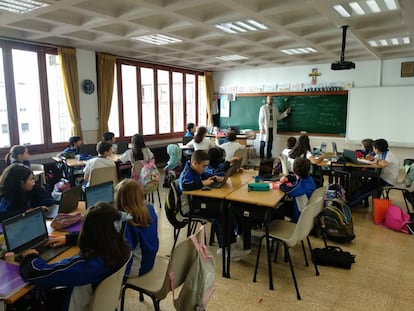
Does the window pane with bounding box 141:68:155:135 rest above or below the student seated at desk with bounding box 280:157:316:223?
above

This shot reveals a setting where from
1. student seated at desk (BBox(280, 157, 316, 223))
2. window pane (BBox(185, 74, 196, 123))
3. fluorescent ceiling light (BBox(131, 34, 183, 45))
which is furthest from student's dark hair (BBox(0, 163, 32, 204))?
window pane (BBox(185, 74, 196, 123))

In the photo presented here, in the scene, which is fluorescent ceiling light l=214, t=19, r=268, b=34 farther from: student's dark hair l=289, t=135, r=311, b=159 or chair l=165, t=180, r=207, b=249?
chair l=165, t=180, r=207, b=249

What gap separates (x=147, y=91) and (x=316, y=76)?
462 cm

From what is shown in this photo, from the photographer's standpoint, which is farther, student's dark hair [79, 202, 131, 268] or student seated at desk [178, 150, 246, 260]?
student seated at desk [178, 150, 246, 260]

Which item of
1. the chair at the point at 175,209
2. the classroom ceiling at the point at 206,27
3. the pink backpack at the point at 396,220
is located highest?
the classroom ceiling at the point at 206,27

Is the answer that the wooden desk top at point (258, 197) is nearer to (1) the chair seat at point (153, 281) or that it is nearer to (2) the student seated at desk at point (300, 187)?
(2) the student seated at desk at point (300, 187)

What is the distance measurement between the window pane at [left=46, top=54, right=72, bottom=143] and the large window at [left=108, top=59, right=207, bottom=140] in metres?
1.12

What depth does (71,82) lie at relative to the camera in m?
6.21

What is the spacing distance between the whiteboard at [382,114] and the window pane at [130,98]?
18.2ft

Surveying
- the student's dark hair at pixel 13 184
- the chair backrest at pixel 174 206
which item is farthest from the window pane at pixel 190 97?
the student's dark hair at pixel 13 184

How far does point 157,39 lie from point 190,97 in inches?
164

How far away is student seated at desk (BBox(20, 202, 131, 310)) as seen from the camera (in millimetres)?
1484

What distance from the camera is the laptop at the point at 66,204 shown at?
8.20 feet

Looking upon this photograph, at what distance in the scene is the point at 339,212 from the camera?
3.74 m
